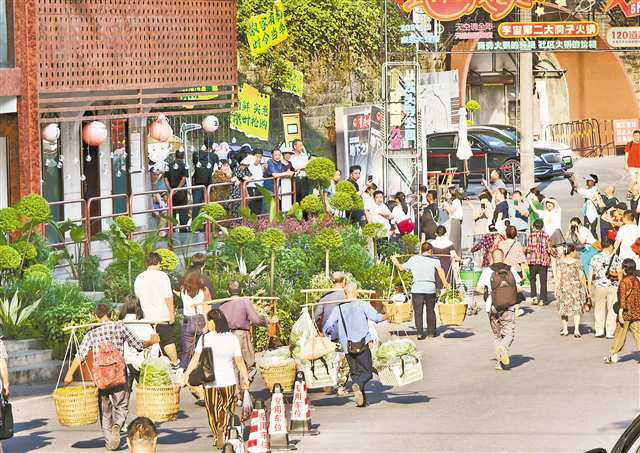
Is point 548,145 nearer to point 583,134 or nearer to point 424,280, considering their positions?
point 583,134

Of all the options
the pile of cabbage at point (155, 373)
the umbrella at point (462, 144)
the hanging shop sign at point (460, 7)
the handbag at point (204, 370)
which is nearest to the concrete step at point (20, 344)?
the pile of cabbage at point (155, 373)

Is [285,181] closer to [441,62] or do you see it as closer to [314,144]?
[314,144]

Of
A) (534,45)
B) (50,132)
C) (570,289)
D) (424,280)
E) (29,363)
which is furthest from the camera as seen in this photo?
(534,45)

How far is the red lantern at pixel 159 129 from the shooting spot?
28.5 m

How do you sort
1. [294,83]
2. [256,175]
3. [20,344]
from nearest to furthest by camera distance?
[20,344], [256,175], [294,83]

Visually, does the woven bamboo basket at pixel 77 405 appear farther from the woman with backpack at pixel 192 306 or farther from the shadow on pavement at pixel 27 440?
the woman with backpack at pixel 192 306

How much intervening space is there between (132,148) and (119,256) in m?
7.07

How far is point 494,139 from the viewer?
42.0m

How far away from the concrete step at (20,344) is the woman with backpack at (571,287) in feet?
24.2

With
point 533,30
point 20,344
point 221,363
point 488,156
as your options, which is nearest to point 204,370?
point 221,363

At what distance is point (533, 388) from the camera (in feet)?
65.6

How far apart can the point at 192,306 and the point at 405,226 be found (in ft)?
34.0

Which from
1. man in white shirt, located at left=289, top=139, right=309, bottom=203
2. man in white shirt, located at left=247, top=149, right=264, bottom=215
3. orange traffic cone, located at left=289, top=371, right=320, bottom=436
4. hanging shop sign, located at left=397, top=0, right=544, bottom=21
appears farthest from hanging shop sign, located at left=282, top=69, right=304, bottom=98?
orange traffic cone, located at left=289, top=371, right=320, bottom=436

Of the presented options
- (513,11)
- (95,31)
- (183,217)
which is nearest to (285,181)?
(183,217)
